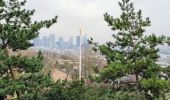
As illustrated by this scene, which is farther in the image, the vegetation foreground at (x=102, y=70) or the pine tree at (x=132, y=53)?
the pine tree at (x=132, y=53)

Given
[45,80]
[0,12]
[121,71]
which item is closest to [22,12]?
[0,12]

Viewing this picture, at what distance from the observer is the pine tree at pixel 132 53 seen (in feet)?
103

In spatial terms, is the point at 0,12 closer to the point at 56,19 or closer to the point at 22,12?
the point at 22,12

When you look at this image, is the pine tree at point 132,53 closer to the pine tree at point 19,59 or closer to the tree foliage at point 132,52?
A: the tree foliage at point 132,52

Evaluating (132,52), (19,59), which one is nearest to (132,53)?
(132,52)

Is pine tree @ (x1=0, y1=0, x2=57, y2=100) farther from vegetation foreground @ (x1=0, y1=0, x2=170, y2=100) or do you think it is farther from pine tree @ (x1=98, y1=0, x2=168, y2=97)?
pine tree @ (x1=98, y1=0, x2=168, y2=97)

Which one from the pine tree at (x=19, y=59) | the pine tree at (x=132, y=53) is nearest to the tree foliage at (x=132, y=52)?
the pine tree at (x=132, y=53)

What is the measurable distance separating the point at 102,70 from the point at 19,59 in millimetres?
8956

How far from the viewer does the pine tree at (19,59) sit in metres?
23.2

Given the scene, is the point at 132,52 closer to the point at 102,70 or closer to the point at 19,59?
the point at 102,70

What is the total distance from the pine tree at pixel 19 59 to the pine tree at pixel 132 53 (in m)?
7.82

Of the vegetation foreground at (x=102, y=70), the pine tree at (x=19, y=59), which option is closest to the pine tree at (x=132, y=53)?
the vegetation foreground at (x=102, y=70)

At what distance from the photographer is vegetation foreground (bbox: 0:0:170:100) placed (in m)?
23.6

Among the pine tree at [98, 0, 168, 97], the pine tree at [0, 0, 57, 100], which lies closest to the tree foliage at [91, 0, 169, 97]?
the pine tree at [98, 0, 168, 97]
